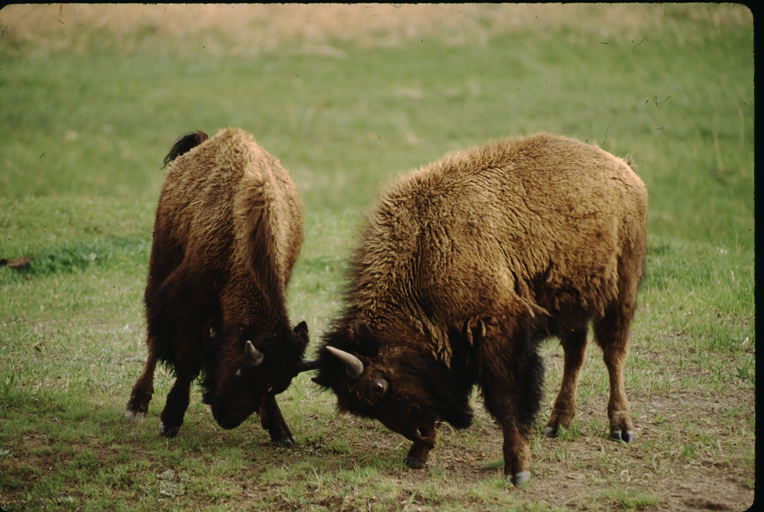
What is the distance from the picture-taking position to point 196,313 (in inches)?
210

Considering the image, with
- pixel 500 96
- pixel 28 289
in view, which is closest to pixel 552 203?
pixel 28 289

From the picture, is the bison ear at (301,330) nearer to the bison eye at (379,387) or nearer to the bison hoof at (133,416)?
the bison eye at (379,387)

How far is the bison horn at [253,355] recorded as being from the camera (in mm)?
4637

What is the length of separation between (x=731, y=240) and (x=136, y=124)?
588 inches

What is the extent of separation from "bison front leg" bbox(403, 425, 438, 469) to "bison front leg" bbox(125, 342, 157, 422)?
2.20 m

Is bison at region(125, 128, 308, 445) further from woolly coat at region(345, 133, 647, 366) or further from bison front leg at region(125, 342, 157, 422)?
woolly coat at region(345, 133, 647, 366)

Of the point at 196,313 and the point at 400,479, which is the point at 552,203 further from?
the point at 196,313

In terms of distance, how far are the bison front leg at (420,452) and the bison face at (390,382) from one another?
7cm

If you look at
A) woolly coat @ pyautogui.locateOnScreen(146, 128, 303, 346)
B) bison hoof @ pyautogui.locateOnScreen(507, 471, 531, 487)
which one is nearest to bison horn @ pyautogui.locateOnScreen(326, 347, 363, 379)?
woolly coat @ pyautogui.locateOnScreen(146, 128, 303, 346)

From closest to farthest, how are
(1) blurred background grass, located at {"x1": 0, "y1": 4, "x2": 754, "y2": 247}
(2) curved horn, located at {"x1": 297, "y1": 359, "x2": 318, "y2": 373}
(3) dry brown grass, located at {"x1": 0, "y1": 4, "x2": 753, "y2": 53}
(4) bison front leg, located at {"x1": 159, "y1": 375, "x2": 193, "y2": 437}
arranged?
(2) curved horn, located at {"x1": 297, "y1": 359, "x2": 318, "y2": 373} < (4) bison front leg, located at {"x1": 159, "y1": 375, "x2": 193, "y2": 437} < (1) blurred background grass, located at {"x1": 0, "y1": 4, "x2": 754, "y2": 247} < (3) dry brown grass, located at {"x1": 0, "y1": 4, "x2": 753, "y2": 53}

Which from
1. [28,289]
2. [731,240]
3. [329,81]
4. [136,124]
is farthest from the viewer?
[329,81]

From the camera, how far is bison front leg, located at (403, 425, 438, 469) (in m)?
4.88

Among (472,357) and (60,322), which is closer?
(472,357)

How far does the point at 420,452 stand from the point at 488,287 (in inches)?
49.1
